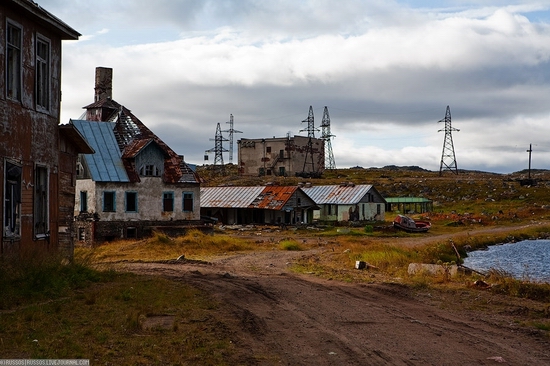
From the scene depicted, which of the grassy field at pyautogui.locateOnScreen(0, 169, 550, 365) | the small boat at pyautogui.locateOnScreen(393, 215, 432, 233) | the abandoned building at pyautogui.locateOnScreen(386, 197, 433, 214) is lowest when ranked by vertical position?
the grassy field at pyautogui.locateOnScreen(0, 169, 550, 365)

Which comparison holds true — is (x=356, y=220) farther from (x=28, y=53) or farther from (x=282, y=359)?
(x=282, y=359)

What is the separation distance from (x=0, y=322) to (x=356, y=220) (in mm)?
49112

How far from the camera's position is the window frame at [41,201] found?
1753 cm

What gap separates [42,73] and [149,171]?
2081 cm

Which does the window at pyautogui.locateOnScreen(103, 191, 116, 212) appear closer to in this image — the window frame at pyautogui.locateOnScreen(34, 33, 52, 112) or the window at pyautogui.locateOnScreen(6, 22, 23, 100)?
the window frame at pyautogui.locateOnScreen(34, 33, 52, 112)

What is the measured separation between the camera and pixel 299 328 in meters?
11.9

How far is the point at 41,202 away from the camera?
58.9 feet

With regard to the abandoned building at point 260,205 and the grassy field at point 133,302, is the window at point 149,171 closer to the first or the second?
the grassy field at point 133,302

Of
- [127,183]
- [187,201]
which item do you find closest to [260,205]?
[187,201]

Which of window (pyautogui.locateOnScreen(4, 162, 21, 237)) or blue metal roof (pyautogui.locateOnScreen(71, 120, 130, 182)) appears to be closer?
window (pyautogui.locateOnScreen(4, 162, 21, 237))

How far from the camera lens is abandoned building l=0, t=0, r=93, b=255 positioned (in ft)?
51.4

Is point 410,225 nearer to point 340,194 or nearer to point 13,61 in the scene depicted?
point 340,194

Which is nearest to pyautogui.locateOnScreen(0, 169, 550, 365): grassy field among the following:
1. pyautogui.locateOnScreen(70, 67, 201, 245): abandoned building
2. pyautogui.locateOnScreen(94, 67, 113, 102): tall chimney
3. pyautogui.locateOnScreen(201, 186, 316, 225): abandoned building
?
pyautogui.locateOnScreen(70, 67, 201, 245): abandoned building

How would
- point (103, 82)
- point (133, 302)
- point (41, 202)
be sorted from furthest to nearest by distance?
point (103, 82)
point (41, 202)
point (133, 302)
